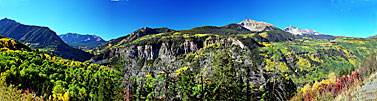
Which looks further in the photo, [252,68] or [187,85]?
[187,85]

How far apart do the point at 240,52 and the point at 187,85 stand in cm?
815

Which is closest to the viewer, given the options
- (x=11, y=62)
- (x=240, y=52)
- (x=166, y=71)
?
(x=166, y=71)

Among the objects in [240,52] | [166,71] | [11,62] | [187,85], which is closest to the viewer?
[166,71]

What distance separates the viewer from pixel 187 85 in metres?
21.9

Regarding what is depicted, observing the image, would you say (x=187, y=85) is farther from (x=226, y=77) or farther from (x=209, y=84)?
(x=226, y=77)

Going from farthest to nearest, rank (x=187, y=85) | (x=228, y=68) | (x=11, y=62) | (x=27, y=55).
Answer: (x=27, y=55)
(x=11, y=62)
(x=187, y=85)
(x=228, y=68)

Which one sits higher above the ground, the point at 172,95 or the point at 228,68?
the point at 228,68

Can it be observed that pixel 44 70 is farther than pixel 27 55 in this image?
No

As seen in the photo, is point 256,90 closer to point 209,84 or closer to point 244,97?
point 244,97

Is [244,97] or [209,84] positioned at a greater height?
[209,84]

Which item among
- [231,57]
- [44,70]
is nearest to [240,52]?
[231,57]

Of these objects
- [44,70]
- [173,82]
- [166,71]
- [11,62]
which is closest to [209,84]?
[173,82]

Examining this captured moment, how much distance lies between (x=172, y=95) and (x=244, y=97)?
825 centimetres

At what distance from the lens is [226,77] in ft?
57.6
